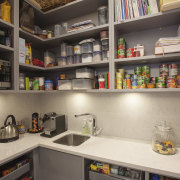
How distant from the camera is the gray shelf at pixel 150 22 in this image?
123cm

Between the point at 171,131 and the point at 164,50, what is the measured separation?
86cm

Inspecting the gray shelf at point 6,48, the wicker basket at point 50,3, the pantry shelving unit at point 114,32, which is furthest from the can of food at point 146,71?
the gray shelf at point 6,48

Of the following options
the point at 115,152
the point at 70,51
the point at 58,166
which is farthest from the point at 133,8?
the point at 58,166

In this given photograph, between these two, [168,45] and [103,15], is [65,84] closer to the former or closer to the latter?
[103,15]

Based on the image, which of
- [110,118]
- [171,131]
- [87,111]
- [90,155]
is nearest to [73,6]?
[87,111]

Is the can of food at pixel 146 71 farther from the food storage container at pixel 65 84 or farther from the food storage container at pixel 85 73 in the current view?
the food storage container at pixel 65 84

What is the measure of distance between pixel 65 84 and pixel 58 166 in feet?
3.21

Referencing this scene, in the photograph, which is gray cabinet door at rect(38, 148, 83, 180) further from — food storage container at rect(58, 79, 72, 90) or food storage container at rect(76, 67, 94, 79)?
food storage container at rect(76, 67, 94, 79)

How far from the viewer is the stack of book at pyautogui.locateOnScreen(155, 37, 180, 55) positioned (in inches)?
45.6

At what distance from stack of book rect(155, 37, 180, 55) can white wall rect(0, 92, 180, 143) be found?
52 cm

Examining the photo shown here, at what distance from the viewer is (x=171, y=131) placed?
140 cm

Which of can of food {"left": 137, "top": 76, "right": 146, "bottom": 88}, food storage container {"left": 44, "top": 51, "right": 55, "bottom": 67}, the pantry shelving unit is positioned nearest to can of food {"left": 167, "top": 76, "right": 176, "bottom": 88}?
the pantry shelving unit

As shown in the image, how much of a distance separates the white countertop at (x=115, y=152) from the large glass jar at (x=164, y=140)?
0.16 ft

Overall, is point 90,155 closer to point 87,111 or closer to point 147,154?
point 147,154
